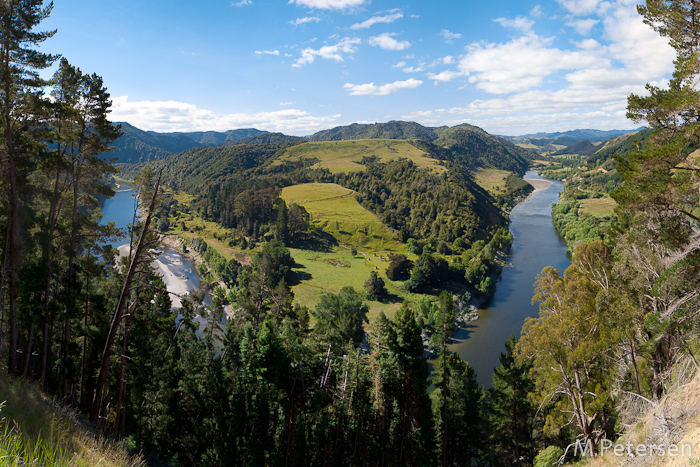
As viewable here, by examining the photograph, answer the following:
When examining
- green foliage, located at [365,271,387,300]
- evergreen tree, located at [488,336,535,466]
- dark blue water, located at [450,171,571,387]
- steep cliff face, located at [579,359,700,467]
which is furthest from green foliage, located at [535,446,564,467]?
green foliage, located at [365,271,387,300]

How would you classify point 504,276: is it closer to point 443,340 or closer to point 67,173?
point 443,340

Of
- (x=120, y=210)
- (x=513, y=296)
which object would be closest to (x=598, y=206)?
(x=513, y=296)

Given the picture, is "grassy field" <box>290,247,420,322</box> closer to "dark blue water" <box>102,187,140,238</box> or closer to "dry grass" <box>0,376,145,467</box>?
"dark blue water" <box>102,187,140,238</box>

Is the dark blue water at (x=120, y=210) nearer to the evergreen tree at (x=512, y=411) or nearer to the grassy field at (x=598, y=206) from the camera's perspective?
the evergreen tree at (x=512, y=411)

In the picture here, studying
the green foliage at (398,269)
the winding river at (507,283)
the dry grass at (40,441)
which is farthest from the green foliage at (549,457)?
the green foliage at (398,269)

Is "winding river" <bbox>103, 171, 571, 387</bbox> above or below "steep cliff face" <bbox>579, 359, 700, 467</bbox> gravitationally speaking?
below

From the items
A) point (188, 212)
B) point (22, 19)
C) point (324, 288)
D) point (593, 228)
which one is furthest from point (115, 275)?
point (188, 212)

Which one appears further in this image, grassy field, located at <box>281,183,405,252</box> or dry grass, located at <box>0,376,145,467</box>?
grassy field, located at <box>281,183,405,252</box>
